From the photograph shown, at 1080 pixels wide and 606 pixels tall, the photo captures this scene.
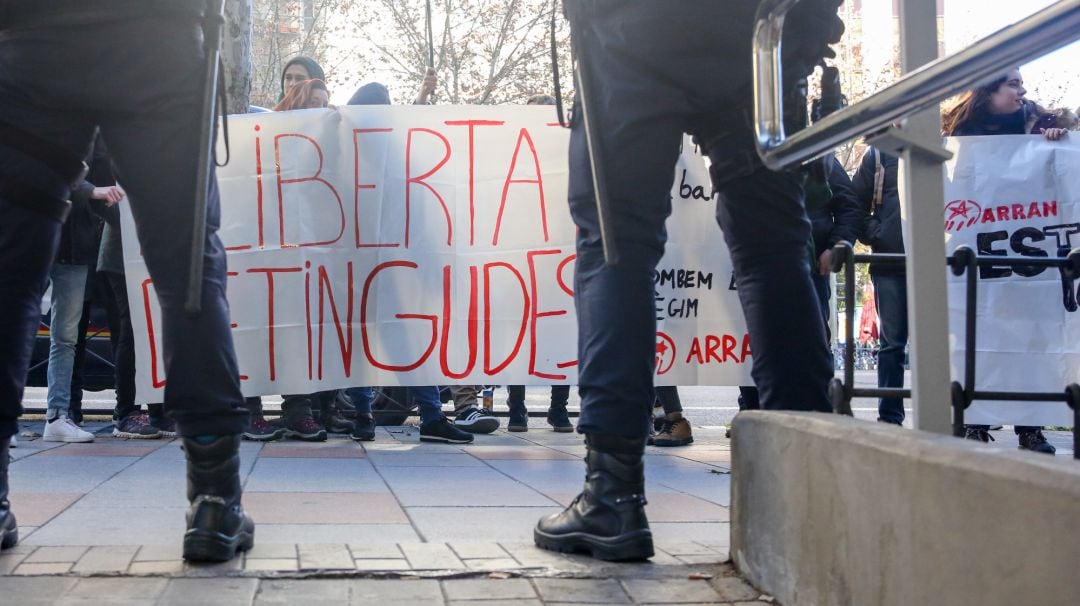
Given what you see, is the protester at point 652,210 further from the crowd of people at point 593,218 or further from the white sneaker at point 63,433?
the white sneaker at point 63,433

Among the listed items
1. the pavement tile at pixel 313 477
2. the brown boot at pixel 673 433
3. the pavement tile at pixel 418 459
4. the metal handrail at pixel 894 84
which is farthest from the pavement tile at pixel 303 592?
the brown boot at pixel 673 433

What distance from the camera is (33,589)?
2.30m

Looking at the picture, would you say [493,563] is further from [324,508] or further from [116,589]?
[324,508]

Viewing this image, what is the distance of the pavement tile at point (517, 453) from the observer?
220 inches

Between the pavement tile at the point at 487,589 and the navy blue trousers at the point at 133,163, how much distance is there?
704mm

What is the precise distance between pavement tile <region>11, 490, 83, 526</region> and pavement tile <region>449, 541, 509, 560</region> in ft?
3.68

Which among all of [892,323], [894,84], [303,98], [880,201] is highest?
[303,98]

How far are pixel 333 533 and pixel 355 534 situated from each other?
0.06 meters

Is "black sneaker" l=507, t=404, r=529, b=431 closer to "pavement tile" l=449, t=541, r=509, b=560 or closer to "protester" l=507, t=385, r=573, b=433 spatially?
"protester" l=507, t=385, r=573, b=433

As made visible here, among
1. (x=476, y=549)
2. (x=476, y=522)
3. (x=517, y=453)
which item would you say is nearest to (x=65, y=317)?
(x=517, y=453)

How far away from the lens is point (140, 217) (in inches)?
111

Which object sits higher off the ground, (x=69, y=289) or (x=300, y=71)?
(x=300, y=71)

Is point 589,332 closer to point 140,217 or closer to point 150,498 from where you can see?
point 140,217

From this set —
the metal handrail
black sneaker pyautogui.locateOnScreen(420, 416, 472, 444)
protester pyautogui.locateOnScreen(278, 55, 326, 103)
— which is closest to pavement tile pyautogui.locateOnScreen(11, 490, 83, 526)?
the metal handrail
